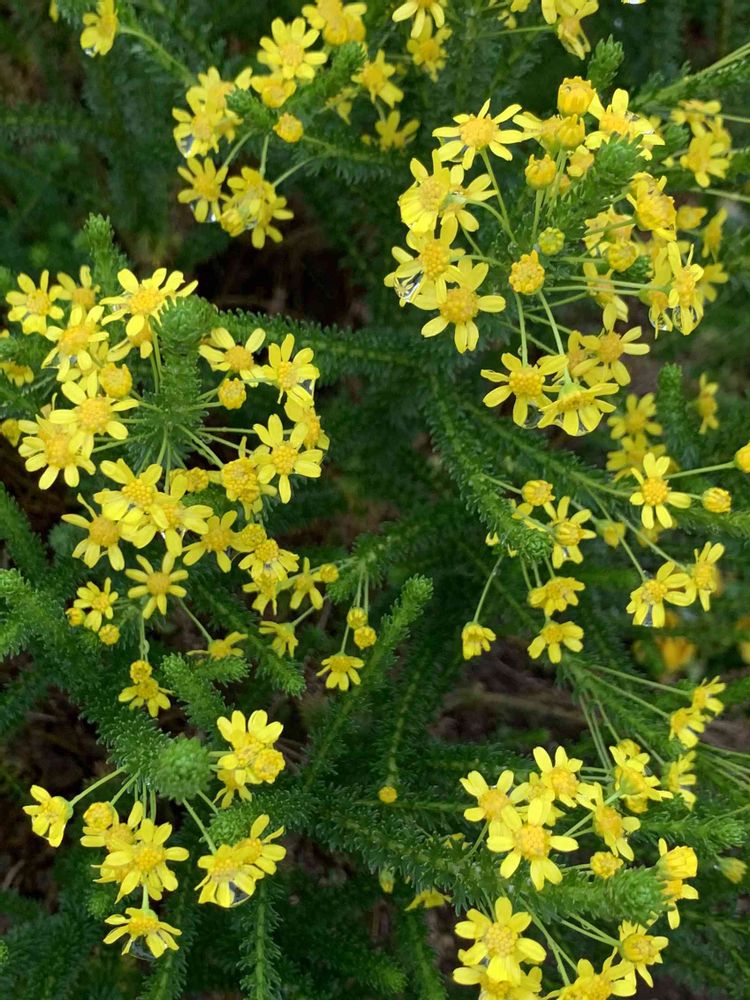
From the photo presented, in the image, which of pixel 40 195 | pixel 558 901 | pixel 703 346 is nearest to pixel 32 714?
pixel 40 195

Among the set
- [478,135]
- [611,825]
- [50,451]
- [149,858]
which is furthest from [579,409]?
[149,858]

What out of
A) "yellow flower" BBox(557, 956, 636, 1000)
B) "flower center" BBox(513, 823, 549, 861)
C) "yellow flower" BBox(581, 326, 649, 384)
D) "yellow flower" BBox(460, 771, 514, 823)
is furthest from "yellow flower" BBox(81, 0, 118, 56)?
"yellow flower" BBox(557, 956, 636, 1000)

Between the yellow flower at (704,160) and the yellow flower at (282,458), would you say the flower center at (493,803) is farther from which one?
the yellow flower at (704,160)

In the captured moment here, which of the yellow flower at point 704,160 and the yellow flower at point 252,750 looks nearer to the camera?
the yellow flower at point 252,750

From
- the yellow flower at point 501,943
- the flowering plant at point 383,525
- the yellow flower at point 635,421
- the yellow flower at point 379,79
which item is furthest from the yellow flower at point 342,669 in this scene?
the yellow flower at point 379,79

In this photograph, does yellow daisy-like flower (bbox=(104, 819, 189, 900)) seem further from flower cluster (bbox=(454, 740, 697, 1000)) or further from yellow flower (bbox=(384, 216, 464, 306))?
yellow flower (bbox=(384, 216, 464, 306))

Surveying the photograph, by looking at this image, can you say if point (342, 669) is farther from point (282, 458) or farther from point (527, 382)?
point (527, 382)
